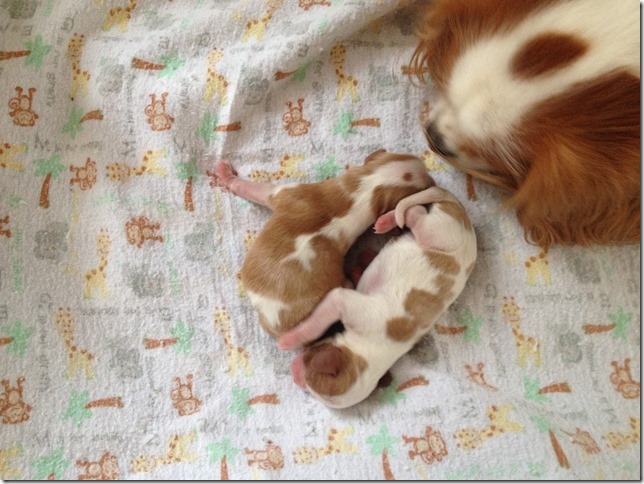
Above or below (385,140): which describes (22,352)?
below

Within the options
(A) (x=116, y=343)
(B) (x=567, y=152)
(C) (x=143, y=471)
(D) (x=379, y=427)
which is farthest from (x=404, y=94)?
(C) (x=143, y=471)

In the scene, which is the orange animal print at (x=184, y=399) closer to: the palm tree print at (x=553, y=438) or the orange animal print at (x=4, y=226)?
the orange animal print at (x=4, y=226)

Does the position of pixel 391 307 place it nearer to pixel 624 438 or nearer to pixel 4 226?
pixel 624 438

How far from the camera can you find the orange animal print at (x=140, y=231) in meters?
1.47

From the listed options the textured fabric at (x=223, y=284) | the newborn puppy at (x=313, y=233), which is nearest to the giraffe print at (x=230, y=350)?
the textured fabric at (x=223, y=284)

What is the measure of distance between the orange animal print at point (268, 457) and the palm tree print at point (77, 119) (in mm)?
878

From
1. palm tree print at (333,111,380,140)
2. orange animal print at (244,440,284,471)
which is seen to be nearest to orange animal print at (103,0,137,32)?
palm tree print at (333,111,380,140)

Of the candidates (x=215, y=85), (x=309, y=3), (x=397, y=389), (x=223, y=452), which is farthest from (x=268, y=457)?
(x=309, y=3)

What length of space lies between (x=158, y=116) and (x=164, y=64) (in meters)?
0.14

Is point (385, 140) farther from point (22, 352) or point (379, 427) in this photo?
point (22, 352)

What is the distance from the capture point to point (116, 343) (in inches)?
55.8

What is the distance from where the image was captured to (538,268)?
1.42 metres

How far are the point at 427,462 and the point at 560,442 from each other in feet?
0.92

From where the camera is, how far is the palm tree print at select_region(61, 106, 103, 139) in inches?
59.1
